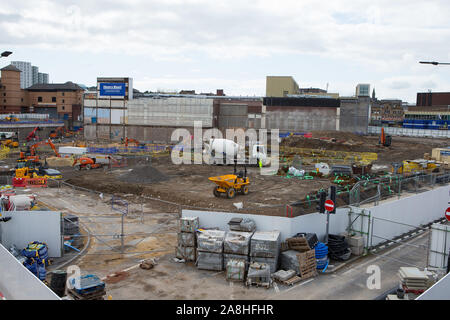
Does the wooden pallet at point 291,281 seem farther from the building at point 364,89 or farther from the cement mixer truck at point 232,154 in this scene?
the building at point 364,89

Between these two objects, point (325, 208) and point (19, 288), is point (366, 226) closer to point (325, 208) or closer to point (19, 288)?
point (325, 208)

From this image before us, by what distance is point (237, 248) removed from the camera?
14742 mm

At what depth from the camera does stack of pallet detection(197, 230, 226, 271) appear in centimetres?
1488

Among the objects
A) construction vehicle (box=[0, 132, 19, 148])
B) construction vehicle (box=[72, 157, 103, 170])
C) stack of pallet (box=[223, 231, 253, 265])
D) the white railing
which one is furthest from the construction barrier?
the white railing

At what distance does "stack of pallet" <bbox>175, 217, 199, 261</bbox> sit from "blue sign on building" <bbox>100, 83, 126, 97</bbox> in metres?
59.0

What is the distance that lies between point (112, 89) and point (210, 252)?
201ft

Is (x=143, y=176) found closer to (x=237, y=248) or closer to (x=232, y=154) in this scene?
(x=232, y=154)

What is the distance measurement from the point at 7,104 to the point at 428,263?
92.2 metres

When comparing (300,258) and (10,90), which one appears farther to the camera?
(10,90)

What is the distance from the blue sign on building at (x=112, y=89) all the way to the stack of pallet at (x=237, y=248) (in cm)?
6052

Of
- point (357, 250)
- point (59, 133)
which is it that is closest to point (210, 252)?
point (357, 250)

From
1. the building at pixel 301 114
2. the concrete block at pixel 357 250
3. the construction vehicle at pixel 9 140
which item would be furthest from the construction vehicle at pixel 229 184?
the building at pixel 301 114

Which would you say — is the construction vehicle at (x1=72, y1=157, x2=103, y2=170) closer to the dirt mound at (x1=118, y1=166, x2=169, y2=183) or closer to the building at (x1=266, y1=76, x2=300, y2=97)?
the dirt mound at (x1=118, y1=166, x2=169, y2=183)
